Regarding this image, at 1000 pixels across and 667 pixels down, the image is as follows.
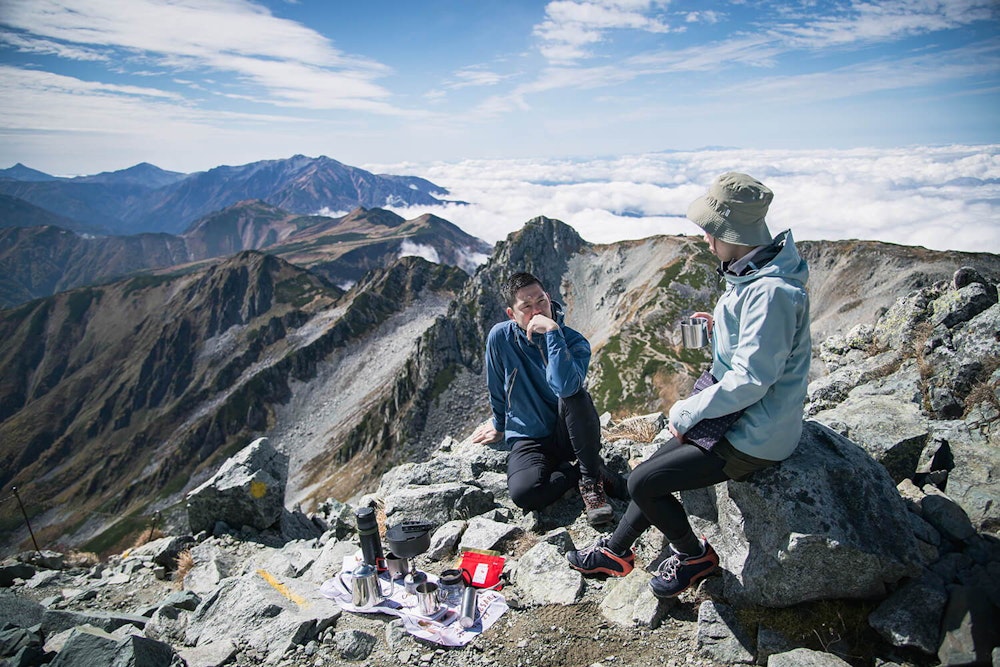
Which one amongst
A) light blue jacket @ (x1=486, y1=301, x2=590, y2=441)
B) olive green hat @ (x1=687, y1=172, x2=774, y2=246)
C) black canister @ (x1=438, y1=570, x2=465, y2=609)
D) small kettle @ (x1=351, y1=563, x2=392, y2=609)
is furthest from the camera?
light blue jacket @ (x1=486, y1=301, x2=590, y2=441)

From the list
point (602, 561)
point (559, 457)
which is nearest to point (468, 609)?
point (602, 561)

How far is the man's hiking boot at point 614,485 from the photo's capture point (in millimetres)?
8570

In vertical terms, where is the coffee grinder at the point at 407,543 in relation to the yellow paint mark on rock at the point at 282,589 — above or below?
above

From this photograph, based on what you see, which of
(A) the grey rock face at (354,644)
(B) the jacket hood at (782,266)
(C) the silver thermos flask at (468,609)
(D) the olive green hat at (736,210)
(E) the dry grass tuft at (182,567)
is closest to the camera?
(B) the jacket hood at (782,266)

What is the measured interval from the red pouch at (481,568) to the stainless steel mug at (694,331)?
4.27 m

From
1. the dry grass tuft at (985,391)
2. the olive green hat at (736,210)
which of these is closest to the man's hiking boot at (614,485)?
the olive green hat at (736,210)

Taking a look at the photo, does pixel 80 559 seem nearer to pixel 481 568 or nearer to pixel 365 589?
pixel 365 589

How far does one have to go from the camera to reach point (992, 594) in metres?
4.77

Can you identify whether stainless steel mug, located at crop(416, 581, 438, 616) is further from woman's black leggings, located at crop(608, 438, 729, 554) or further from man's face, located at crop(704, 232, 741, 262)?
man's face, located at crop(704, 232, 741, 262)

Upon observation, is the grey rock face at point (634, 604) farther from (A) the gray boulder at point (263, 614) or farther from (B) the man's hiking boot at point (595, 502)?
(A) the gray boulder at point (263, 614)

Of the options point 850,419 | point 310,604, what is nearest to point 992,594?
point 850,419

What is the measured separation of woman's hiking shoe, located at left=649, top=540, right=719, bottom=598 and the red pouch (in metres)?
2.32

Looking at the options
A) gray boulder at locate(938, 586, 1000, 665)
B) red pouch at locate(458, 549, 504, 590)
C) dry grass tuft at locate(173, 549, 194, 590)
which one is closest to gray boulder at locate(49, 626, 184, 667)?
red pouch at locate(458, 549, 504, 590)

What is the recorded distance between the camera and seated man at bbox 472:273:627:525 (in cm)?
775
